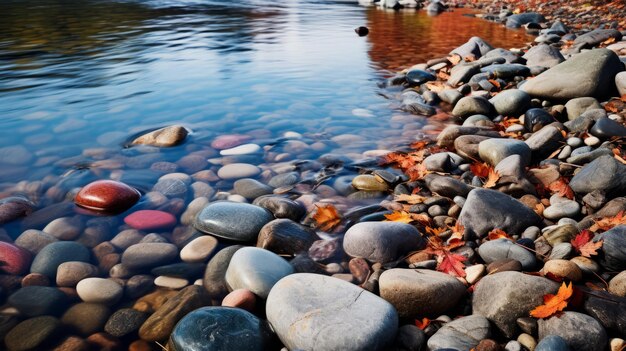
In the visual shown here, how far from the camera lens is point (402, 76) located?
829 centimetres

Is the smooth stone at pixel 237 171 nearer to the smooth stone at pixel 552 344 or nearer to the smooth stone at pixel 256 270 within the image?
the smooth stone at pixel 256 270

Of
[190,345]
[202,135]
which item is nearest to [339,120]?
[202,135]

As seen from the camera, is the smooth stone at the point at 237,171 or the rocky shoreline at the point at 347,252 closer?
the rocky shoreline at the point at 347,252

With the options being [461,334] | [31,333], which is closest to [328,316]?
[461,334]

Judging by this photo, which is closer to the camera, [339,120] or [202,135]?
[202,135]

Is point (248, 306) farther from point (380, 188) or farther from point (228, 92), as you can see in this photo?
point (228, 92)

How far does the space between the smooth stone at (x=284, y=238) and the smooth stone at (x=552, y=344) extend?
61.3 inches

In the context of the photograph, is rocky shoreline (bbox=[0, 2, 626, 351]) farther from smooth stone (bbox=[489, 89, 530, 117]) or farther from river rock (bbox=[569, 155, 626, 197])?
smooth stone (bbox=[489, 89, 530, 117])

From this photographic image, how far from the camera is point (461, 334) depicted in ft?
6.90

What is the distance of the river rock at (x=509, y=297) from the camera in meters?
2.16

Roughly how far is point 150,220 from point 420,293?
2.16 m

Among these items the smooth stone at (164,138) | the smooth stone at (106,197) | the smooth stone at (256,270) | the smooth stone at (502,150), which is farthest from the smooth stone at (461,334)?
the smooth stone at (164,138)

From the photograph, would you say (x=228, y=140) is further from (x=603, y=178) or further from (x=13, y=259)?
(x=603, y=178)

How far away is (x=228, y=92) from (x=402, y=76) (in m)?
3.29
